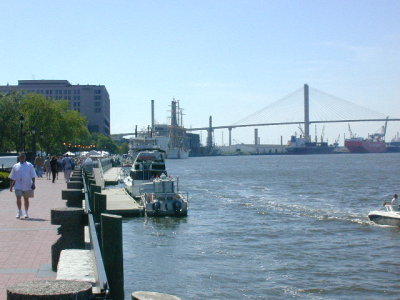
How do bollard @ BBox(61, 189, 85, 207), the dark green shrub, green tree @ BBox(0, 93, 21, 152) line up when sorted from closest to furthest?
1. bollard @ BBox(61, 189, 85, 207)
2. the dark green shrub
3. green tree @ BBox(0, 93, 21, 152)

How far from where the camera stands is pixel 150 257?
22500 millimetres

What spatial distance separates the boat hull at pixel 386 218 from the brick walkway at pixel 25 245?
56.0 ft

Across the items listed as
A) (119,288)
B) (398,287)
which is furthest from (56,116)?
(119,288)

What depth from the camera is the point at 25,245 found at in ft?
38.7

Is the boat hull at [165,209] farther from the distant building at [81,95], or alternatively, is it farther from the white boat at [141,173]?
the distant building at [81,95]

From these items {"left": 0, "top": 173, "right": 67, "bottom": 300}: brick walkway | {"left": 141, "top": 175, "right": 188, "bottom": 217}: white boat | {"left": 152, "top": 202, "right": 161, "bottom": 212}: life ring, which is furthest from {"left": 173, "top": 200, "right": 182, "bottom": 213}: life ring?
{"left": 0, "top": 173, "right": 67, "bottom": 300}: brick walkway

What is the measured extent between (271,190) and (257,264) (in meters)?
38.3

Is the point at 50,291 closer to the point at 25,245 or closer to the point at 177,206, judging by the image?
the point at 25,245

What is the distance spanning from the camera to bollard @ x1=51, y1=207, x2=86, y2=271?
8.92 metres

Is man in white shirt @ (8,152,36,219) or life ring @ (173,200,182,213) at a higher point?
man in white shirt @ (8,152,36,219)

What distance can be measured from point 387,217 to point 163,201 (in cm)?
1213

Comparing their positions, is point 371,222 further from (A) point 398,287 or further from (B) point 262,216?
(A) point 398,287

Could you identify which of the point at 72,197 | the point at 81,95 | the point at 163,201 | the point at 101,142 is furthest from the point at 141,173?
the point at 81,95

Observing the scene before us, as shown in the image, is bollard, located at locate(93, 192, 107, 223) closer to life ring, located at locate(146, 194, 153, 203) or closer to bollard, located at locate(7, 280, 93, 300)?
bollard, located at locate(7, 280, 93, 300)
